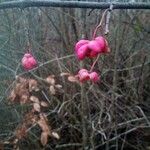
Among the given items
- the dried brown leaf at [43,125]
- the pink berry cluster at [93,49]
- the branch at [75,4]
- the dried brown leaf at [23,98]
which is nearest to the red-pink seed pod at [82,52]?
the pink berry cluster at [93,49]

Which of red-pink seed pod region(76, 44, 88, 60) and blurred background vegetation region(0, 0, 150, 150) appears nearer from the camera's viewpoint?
red-pink seed pod region(76, 44, 88, 60)

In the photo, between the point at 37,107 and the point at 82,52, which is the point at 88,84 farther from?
the point at 82,52

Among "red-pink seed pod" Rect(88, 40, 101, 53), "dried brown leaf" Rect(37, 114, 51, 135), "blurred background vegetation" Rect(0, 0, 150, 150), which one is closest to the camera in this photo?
"red-pink seed pod" Rect(88, 40, 101, 53)

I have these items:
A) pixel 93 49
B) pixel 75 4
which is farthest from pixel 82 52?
pixel 75 4

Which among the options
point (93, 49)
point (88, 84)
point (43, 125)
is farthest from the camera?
point (88, 84)

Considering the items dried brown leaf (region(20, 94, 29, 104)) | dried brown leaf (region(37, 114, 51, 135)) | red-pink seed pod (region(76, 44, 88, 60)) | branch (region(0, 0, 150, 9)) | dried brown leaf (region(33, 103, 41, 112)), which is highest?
branch (region(0, 0, 150, 9))

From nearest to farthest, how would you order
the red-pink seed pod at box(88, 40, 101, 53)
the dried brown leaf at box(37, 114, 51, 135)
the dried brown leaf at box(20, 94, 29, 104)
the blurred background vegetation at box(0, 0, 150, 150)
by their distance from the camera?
1. the red-pink seed pod at box(88, 40, 101, 53)
2. the dried brown leaf at box(37, 114, 51, 135)
3. the dried brown leaf at box(20, 94, 29, 104)
4. the blurred background vegetation at box(0, 0, 150, 150)

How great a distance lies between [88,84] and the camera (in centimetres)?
382

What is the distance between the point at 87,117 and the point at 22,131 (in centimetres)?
61

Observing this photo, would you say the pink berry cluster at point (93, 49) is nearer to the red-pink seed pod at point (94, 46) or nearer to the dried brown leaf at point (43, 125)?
the red-pink seed pod at point (94, 46)

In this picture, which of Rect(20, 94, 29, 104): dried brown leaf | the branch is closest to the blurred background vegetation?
Rect(20, 94, 29, 104): dried brown leaf

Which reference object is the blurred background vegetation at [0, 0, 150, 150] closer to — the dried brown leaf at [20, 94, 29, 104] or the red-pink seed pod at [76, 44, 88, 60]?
the dried brown leaf at [20, 94, 29, 104]

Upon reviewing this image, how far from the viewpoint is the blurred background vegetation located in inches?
147

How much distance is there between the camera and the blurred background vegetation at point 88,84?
374 cm
